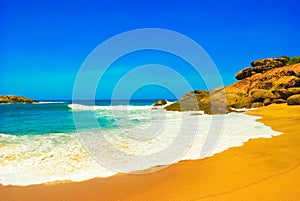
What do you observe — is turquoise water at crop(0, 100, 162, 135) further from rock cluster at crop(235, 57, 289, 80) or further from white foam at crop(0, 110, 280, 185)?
rock cluster at crop(235, 57, 289, 80)

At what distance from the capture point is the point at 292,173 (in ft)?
14.7

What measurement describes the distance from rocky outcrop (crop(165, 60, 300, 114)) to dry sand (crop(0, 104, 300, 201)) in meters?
15.6

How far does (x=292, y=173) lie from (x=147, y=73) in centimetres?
1004

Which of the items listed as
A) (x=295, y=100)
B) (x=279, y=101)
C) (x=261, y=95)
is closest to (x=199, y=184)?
(x=295, y=100)

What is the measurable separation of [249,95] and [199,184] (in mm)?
21958

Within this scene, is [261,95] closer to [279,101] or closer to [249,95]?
[249,95]

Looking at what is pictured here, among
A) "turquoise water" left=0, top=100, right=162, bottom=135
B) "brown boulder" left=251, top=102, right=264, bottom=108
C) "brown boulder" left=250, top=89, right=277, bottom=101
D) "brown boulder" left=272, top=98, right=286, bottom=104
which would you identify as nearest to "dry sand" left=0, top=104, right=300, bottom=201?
"turquoise water" left=0, top=100, right=162, bottom=135

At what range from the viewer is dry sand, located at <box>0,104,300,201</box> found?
3.83 metres

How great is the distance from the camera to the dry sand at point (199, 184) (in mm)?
3832

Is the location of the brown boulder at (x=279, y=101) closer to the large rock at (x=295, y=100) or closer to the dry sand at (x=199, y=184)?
the large rock at (x=295, y=100)

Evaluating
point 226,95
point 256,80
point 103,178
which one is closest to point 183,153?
point 103,178

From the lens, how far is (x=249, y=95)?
958 inches

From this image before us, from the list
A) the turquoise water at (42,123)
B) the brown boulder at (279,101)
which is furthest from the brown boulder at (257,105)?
the turquoise water at (42,123)

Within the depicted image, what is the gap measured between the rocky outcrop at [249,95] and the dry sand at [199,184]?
15.6 metres
